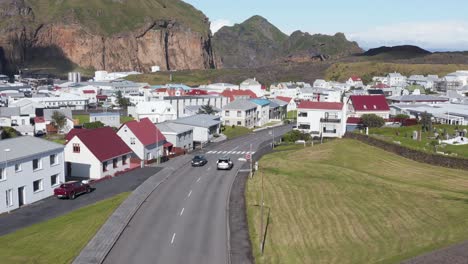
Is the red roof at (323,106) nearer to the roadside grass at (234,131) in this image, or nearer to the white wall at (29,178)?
the roadside grass at (234,131)

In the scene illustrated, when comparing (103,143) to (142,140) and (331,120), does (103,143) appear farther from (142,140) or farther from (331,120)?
(331,120)

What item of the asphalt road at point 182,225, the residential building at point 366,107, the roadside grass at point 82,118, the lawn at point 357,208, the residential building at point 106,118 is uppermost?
the residential building at point 366,107

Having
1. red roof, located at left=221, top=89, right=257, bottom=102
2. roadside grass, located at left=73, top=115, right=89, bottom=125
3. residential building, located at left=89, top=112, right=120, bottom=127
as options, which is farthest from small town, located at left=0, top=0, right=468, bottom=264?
red roof, located at left=221, top=89, right=257, bottom=102

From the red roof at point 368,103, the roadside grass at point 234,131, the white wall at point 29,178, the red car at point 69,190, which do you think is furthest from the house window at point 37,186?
the red roof at point 368,103

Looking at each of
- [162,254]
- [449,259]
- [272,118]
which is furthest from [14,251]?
[272,118]

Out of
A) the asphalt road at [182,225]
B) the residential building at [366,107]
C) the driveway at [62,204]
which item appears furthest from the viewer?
the residential building at [366,107]

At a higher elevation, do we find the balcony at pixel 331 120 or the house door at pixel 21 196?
the balcony at pixel 331 120

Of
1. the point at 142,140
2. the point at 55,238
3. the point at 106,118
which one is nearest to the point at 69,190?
the point at 55,238

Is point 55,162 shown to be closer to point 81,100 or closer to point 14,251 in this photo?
point 14,251
